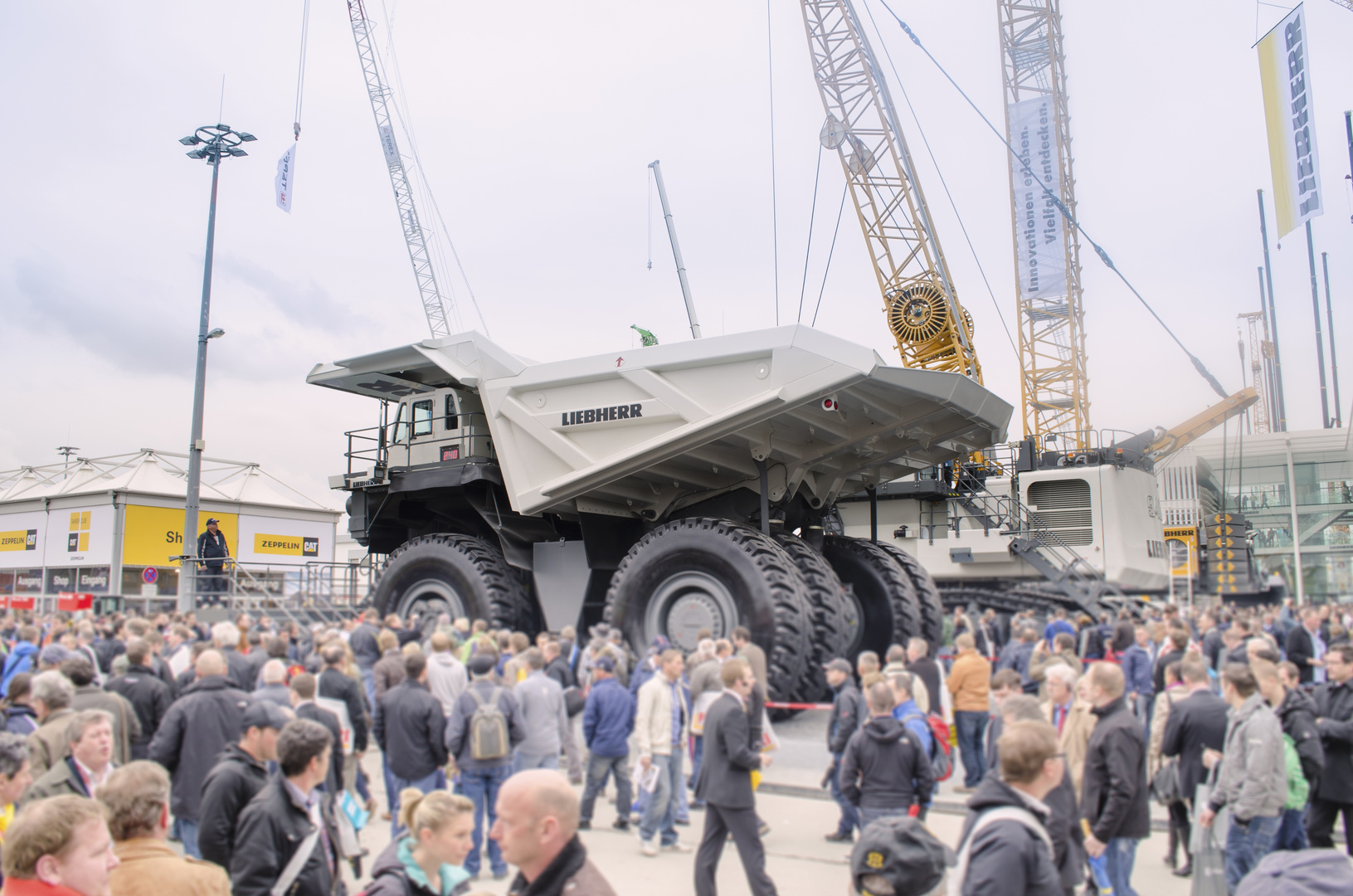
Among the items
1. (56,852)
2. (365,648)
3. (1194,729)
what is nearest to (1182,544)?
(1194,729)

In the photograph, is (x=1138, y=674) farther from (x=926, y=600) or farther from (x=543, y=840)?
(x=543, y=840)

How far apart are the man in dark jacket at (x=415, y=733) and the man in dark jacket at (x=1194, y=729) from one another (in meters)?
4.97

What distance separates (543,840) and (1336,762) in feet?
18.5

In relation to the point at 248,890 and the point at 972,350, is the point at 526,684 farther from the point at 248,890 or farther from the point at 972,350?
the point at 972,350

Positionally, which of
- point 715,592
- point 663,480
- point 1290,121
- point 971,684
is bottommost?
point 971,684

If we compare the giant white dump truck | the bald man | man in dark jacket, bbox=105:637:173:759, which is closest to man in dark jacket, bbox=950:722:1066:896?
the bald man

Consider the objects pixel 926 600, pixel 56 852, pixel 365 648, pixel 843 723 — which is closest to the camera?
pixel 56 852

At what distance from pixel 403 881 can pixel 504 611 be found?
10572mm

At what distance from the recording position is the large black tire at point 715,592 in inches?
428

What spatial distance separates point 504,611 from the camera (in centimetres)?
1354

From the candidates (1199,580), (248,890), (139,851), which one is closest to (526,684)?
(248,890)

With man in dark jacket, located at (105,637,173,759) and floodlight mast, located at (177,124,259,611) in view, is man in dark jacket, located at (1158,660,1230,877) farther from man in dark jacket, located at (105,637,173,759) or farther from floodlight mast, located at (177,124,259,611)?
floodlight mast, located at (177,124,259,611)

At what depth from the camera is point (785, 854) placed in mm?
7555

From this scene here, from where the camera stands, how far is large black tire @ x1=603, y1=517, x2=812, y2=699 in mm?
10883
